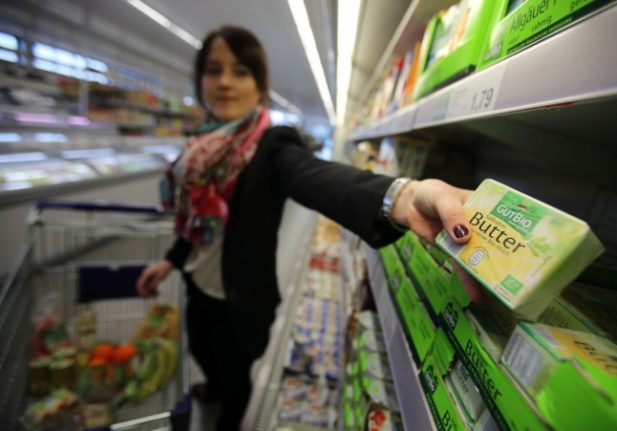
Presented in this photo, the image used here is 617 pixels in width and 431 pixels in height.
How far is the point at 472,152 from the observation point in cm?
132

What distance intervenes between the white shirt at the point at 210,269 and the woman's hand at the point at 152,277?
0.24m

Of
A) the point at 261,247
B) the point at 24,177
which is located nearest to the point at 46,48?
the point at 24,177

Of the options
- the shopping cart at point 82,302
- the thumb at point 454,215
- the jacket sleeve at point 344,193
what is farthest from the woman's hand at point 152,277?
the thumb at point 454,215

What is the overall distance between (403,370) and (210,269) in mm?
892

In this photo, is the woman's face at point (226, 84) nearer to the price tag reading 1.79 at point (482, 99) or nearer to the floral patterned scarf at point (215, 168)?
the floral patterned scarf at point (215, 168)

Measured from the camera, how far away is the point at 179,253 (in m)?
1.44

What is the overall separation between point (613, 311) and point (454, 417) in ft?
0.97

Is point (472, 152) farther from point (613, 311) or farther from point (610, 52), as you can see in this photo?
point (610, 52)

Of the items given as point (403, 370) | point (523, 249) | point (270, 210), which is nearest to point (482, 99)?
point (523, 249)

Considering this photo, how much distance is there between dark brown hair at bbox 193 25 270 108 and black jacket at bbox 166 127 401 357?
386mm

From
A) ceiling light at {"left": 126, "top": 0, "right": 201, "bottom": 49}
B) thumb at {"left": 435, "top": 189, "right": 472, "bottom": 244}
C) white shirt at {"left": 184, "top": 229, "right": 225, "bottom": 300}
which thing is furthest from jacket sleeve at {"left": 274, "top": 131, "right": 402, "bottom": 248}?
ceiling light at {"left": 126, "top": 0, "right": 201, "bottom": 49}

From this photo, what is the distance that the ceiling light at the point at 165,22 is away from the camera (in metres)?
4.22

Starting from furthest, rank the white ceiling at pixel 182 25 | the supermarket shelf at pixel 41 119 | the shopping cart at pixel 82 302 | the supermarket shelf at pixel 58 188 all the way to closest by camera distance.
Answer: the supermarket shelf at pixel 41 119, the white ceiling at pixel 182 25, the supermarket shelf at pixel 58 188, the shopping cart at pixel 82 302

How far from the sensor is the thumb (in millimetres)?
385
